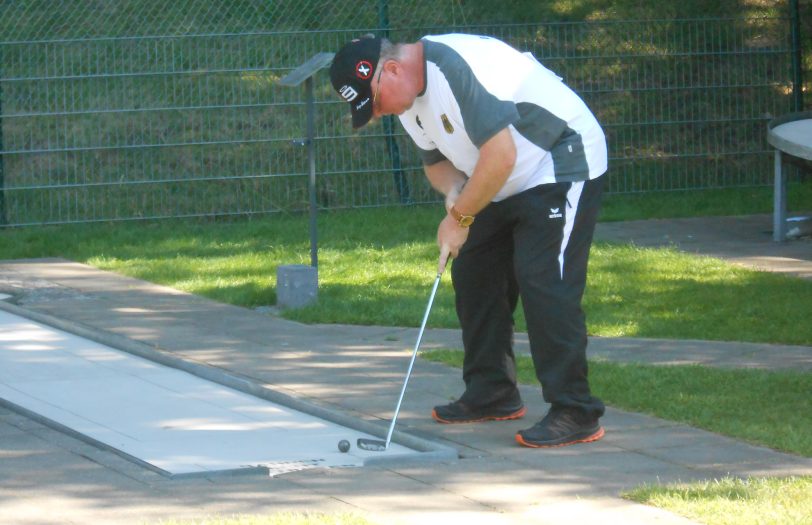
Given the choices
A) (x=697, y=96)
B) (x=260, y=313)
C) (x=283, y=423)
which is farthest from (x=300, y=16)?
(x=283, y=423)

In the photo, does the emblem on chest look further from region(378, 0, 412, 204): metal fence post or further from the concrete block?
region(378, 0, 412, 204): metal fence post

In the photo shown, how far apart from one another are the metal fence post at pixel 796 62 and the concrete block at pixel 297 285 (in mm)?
7006

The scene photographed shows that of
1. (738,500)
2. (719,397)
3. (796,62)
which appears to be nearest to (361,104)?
(738,500)

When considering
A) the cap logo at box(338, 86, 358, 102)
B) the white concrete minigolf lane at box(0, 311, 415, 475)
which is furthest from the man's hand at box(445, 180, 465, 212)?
the white concrete minigolf lane at box(0, 311, 415, 475)

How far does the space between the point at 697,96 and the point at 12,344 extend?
26.0ft

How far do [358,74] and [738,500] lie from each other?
2060 mm

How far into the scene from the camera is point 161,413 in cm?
555

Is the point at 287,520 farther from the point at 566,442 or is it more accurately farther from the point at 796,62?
the point at 796,62

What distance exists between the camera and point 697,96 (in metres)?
12.7

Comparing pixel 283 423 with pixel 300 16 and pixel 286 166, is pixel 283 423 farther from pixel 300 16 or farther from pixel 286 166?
pixel 300 16

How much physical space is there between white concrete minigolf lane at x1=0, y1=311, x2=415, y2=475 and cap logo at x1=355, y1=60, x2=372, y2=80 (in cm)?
143

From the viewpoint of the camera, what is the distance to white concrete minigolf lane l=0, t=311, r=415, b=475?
15.9 feet

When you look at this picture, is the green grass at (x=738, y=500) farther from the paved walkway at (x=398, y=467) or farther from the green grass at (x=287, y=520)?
the green grass at (x=287, y=520)

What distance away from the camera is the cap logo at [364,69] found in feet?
15.8
